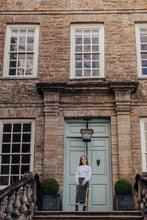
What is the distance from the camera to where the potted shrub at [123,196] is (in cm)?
906

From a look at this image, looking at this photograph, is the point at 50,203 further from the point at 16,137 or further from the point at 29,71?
the point at 29,71

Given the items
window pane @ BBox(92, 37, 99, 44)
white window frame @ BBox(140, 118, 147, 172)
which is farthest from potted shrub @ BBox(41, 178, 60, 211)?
window pane @ BBox(92, 37, 99, 44)

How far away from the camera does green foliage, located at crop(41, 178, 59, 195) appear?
30.1ft

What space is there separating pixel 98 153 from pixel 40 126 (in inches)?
78.5

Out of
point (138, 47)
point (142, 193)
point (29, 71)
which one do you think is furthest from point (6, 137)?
point (138, 47)

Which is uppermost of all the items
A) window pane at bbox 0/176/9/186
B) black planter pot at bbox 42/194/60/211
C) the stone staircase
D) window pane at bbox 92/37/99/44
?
window pane at bbox 92/37/99/44

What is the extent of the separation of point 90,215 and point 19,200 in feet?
5.86

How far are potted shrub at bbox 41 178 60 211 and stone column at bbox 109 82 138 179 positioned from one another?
1.97 meters

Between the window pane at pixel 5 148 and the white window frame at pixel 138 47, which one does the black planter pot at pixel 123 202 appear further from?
the white window frame at pixel 138 47

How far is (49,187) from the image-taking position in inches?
362

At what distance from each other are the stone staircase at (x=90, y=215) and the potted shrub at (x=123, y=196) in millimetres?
961

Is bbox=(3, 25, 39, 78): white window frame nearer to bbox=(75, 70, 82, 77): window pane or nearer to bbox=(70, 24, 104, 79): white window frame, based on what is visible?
bbox=(70, 24, 104, 79): white window frame

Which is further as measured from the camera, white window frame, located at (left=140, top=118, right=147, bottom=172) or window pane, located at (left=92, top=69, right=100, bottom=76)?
window pane, located at (left=92, top=69, right=100, bottom=76)

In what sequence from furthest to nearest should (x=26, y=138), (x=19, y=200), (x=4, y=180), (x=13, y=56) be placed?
(x=13, y=56)
(x=26, y=138)
(x=4, y=180)
(x=19, y=200)
